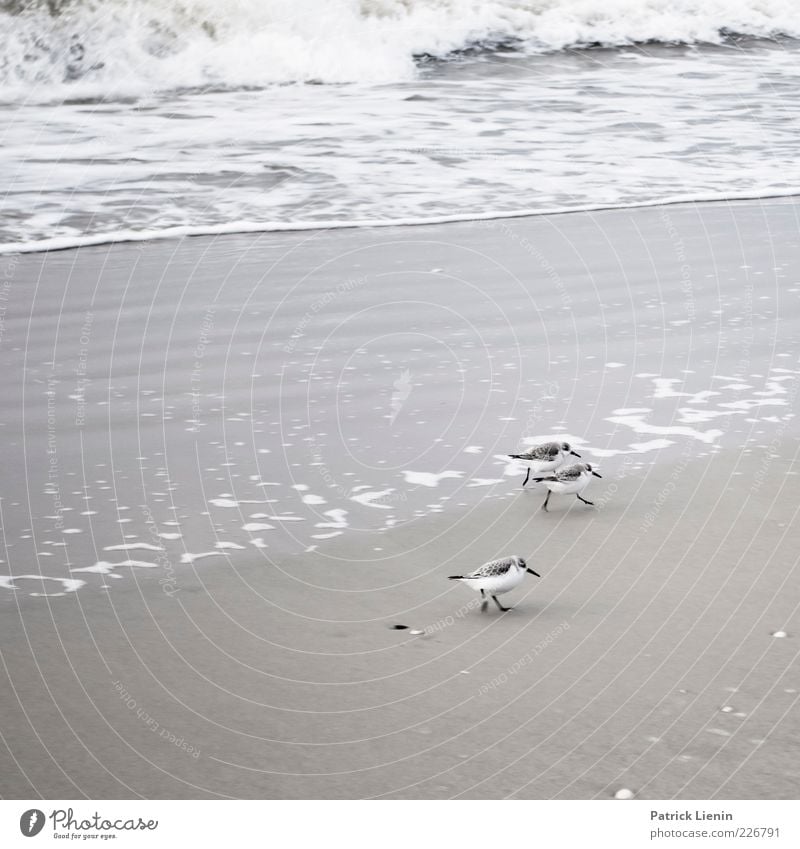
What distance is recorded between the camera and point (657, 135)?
1411 cm

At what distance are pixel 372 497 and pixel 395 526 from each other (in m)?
0.32

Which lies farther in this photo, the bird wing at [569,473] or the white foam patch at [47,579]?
the bird wing at [569,473]

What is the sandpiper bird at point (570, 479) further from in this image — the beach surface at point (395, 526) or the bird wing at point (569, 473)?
the beach surface at point (395, 526)

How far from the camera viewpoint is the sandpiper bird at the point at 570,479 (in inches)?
209

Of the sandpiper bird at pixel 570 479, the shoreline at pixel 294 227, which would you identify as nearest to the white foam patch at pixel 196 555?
the sandpiper bird at pixel 570 479

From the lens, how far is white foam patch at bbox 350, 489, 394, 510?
5.49 meters

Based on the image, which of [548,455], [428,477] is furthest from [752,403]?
Answer: [428,477]

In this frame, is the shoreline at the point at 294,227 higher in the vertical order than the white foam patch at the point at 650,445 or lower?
higher

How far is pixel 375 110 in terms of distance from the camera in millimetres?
15164

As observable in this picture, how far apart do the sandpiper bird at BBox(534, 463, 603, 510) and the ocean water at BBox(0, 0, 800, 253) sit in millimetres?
5661

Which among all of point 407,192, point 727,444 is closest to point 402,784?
point 727,444

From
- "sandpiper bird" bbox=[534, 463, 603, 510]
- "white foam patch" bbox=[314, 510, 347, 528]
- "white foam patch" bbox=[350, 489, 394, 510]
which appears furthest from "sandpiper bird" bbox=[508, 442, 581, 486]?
"white foam patch" bbox=[314, 510, 347, 528]

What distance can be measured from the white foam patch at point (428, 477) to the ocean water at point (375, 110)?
5117mm
